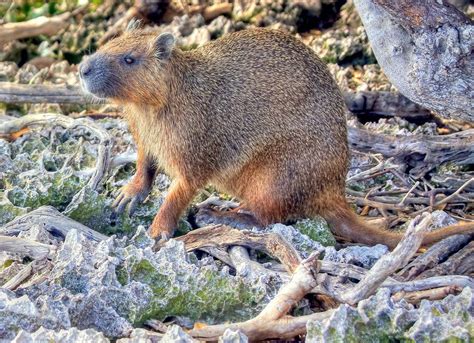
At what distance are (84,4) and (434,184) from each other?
4.33 metres

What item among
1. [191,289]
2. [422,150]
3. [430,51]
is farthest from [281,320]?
[422,150]

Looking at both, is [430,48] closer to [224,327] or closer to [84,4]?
[224,327]

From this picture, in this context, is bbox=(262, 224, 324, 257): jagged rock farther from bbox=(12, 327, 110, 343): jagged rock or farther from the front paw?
bbox=(12, 327, 110, 343): jagged rock

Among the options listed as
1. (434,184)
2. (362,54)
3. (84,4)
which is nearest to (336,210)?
(434,184)

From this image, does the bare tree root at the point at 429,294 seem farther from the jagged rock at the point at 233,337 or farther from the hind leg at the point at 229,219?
the hind leg at the point at 229,219

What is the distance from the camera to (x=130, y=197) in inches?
226

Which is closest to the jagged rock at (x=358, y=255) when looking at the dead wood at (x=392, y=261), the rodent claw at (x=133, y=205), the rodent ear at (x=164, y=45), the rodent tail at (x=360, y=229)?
the rodent tail at (x=360, y=229)

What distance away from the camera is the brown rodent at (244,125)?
5.69 metres

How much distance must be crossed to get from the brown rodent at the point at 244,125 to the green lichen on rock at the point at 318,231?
0.60ft

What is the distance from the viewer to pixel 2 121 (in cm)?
726

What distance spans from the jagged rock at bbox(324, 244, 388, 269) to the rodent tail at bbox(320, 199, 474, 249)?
0.49 feet

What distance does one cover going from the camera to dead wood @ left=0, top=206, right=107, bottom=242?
500 cm

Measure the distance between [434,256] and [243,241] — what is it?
1069mm

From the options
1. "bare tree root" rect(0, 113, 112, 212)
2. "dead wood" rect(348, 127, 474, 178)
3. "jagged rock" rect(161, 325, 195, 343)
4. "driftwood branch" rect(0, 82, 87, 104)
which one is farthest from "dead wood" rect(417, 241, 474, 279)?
"driftwood branch" rect(0, 82, 87, 104)
